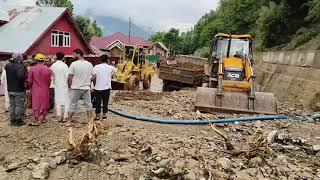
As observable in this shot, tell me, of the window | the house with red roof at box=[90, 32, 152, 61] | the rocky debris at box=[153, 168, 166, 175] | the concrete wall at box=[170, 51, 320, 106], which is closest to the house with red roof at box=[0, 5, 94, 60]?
the window

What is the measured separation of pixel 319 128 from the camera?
9.36 meters

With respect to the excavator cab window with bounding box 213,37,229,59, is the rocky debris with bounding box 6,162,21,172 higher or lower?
lower

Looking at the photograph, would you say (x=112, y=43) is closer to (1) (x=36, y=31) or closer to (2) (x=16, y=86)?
(1) (x=36, y=31)

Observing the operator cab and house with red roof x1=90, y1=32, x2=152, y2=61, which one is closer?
the operator cab

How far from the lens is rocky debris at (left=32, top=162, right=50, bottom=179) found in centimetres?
628

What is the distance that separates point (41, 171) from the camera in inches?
250

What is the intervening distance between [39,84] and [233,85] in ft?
19.0

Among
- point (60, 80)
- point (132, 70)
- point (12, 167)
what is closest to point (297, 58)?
point (132, 70)

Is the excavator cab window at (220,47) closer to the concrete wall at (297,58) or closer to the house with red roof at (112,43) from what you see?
the concrete wall at (297,58)

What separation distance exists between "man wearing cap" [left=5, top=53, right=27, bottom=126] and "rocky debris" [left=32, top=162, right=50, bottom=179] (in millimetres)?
2559

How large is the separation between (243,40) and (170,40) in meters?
65.3

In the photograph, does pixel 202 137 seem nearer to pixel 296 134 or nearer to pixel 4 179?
pixel 296 134

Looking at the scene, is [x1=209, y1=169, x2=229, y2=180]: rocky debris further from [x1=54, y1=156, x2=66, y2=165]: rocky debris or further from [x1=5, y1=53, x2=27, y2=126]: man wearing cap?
[x1=5, y1=53, x2=27, y2=126]: man wearing cap

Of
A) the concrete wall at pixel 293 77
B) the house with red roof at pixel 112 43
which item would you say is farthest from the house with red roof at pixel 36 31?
the house with red roof at pixel 112 43
